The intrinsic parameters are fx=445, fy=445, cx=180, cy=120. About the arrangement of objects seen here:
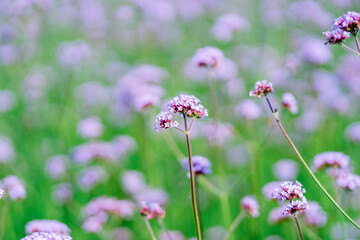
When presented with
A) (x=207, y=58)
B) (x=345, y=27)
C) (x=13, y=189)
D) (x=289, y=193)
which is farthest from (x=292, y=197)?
(x=13, y=189)

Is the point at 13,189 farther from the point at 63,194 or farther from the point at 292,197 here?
the point at 292,197

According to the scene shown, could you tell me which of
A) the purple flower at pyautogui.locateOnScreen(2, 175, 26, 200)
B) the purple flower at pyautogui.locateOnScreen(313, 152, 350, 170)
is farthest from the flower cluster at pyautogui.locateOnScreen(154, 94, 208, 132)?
the purple flower at pyautogui.locateOnScreen(2, 175, 26, 200)

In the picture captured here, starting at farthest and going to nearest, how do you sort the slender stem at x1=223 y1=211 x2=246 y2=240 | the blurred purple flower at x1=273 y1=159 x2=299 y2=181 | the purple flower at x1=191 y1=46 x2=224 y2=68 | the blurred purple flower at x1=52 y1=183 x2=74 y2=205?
the blurred purple flower at x1=273 y1=159 x2=299 y2=181 → the blurred purple flower at x1=52 y1=183 x2=74 y2=205 → the purple flower at x1=191 y1=46 x2=224 y2=68 → the slender stem at x1=223 y1=211 x2=246 y2=240

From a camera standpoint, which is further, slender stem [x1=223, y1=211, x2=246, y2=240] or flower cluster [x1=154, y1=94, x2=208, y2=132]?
slender stem [x1=223, y1=211, x2=246, y2=240]

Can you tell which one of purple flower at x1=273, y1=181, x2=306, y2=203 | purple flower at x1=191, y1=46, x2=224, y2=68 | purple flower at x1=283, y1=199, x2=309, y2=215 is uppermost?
purple flower at x1=191, y1=46, x2=224, y2=68

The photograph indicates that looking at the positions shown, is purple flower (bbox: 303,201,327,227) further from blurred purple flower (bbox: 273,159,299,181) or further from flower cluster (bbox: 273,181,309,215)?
flower cluster (bbox: 273,181,309,215)

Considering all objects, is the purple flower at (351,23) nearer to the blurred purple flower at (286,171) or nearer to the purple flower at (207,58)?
the purple flower at (207,58)

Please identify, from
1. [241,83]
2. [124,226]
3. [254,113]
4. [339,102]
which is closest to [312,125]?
[339,102]

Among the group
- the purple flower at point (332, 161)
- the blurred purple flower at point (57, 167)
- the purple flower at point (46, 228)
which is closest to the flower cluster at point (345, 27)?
the purple flower at point (332, 161)
